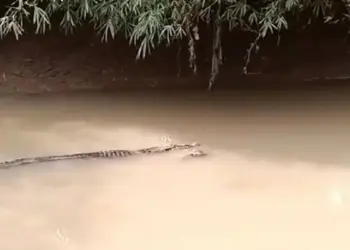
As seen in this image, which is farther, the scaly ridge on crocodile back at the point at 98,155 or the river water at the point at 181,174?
the scaly ridge on crocodile back at the point at 98,155

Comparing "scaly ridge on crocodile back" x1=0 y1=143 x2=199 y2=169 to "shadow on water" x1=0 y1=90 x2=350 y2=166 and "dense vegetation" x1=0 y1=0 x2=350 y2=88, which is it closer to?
"shadow on water" x1=0 y1=90 x2=350 y2=166

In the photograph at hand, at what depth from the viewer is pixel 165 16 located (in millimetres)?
3525

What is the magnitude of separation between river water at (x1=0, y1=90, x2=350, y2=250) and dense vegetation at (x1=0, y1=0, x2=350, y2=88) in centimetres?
36

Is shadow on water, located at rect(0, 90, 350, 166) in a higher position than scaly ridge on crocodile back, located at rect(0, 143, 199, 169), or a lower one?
higher

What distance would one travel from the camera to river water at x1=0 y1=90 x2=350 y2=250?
2.46 metres

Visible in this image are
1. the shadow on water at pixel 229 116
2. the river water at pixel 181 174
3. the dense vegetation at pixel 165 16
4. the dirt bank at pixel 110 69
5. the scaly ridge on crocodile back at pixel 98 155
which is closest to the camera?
the river water at pixel 181 174

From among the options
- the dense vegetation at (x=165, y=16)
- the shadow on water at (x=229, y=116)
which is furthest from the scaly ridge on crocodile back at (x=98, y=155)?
the dense vegetation at (x=165, y=16)

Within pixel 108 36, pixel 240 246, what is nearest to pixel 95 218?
pixel 240 246

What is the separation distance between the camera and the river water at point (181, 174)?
2455 millimetres

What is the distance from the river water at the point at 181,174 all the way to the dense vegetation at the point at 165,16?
0.36 metres

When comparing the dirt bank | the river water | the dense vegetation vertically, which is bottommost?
the river water

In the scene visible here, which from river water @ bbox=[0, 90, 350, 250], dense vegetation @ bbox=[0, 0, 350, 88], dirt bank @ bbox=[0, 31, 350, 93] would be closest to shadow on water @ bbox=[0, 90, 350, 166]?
river water @ bbox=[0, 90, 350, 250]

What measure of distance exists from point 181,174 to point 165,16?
3.37 ft

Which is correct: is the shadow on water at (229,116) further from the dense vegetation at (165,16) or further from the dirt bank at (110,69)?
the dense vegetation at (165,16)
